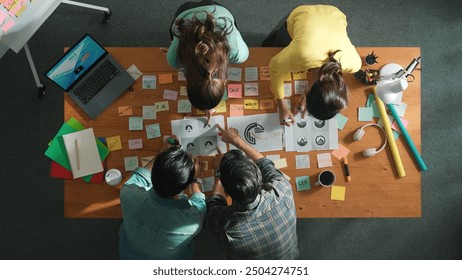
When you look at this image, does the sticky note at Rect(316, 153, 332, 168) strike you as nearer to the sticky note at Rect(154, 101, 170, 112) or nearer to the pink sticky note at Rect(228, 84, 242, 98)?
the pink sticky note at Rect(228, 84, 242, 98)

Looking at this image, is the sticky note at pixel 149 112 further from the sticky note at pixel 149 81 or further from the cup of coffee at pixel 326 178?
the cup of coffee at pixel 326 178

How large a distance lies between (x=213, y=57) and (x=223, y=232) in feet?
2.64

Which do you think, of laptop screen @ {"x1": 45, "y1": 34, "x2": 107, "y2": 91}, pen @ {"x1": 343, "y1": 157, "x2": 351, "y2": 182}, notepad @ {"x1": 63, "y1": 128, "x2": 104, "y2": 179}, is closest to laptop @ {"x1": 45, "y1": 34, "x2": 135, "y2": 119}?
laptop screen @ {"x1": 45, "y1": 34, "x2": 107, "y2": 91}

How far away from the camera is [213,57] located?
64.7 inches

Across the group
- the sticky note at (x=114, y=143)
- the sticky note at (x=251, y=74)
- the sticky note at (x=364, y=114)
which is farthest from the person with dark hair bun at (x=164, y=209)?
the sticky note at (x=364, y=114)

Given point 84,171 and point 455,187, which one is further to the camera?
point 455,187

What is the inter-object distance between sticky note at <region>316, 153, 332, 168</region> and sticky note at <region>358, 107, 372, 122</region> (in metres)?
0.27

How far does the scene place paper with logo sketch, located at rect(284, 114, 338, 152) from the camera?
1.98 metres

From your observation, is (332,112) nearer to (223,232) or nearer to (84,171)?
(223,232)

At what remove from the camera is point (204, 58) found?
1627 millimetres

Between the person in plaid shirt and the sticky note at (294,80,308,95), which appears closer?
the person in plaid shirt

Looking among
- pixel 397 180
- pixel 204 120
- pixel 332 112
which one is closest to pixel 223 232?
pixel 204 120

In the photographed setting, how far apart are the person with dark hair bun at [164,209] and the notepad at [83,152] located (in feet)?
0.88

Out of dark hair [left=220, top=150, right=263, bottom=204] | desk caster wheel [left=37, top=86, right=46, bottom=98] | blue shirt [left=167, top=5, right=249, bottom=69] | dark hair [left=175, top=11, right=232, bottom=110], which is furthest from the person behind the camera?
desk caster wheel [left=37, top=86, right=46, bottom=98]
